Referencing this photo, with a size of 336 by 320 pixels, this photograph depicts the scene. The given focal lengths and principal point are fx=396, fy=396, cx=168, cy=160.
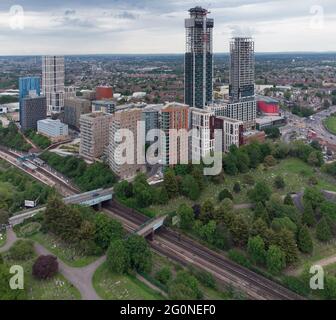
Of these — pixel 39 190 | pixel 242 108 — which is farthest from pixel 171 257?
pixel 242 108

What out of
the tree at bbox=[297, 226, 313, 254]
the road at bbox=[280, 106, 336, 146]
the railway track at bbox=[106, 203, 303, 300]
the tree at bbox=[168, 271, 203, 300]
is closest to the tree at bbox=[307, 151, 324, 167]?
the road at bbox=[280, 106, 336, 146]

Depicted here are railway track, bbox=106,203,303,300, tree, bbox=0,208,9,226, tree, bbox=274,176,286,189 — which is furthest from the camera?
tree, bbox=274,176,286,189

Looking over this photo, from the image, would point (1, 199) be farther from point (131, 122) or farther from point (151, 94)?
point (151, 94)

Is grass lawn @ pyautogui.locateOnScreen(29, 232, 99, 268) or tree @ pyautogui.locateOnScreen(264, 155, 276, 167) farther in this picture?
tree @ pyautogui.locateOnScreen(264, 155, 276, 167)

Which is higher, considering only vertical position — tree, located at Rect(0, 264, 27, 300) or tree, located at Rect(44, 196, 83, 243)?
tree, located at Rect(44, 196, 83, 243)

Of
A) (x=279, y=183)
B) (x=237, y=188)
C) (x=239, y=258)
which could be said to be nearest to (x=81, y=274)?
(x=239, y=258)

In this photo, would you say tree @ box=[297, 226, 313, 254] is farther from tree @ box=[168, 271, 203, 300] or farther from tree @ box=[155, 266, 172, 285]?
tree @ box=[155, 266, 172, 285]

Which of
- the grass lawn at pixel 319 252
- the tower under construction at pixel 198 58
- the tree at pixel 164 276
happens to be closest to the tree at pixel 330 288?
the grass lawn at pixel 319 252

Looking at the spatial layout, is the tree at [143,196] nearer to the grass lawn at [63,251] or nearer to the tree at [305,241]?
the grass lawn at [63,251]
